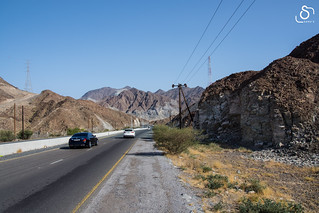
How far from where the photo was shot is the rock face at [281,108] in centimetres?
2359

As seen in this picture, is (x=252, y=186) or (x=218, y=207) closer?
(x=218, y=207)

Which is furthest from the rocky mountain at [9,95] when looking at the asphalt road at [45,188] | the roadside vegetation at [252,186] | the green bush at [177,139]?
the roadside vegetation at [252,186]

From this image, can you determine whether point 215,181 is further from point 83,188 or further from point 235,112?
point 235,112

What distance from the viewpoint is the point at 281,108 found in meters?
25.9

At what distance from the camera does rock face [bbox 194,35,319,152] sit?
23.6 metres

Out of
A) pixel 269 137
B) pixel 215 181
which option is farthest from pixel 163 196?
pixel 269 137

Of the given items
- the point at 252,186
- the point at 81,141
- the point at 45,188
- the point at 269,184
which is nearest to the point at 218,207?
the point at 252,186

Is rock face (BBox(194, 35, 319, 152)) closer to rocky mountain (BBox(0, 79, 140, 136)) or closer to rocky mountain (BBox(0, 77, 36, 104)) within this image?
rocky mountain (BBox(0, 79, 140, 136))

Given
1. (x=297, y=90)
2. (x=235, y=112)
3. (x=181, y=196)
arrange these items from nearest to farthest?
(x=181, y=196) < (x=297, y=90) < (x=235, y=112)

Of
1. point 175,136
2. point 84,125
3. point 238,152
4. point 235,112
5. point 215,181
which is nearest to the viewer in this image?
point 215,181

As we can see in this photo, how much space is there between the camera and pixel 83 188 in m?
8.12

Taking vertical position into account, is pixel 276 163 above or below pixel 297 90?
below

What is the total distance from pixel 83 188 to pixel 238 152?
19.9 meters

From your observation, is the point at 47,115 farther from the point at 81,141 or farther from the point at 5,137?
the point at 81,141
